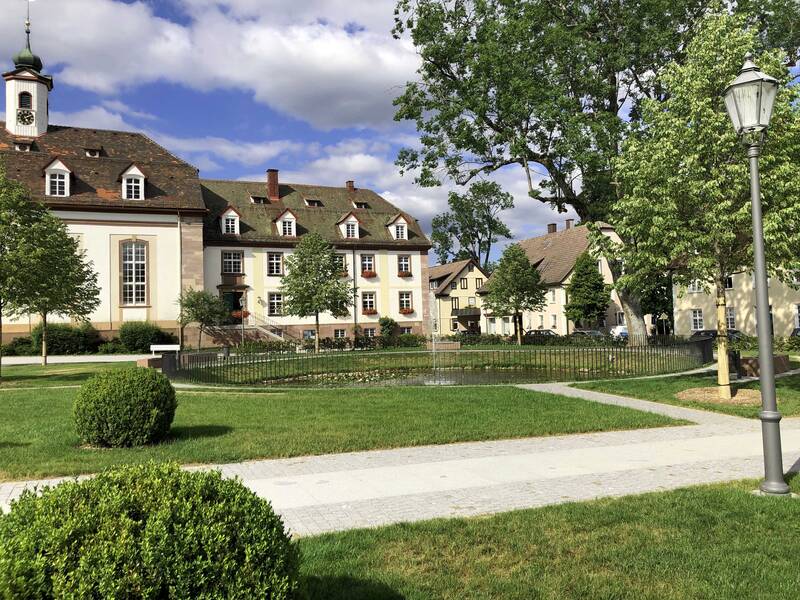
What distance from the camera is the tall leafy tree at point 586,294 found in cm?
4691

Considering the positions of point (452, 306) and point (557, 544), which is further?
point (452, 306)

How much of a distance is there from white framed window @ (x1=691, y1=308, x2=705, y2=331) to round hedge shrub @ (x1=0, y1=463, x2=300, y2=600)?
46576 millimetres

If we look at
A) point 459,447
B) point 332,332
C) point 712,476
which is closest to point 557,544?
point 712,476

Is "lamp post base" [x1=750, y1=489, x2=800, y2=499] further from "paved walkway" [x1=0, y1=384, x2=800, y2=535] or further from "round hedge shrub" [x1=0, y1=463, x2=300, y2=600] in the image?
"round hedge shrub" [x1=0, y1=463, x2=300, y2=600]

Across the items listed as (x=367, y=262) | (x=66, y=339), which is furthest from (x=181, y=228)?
(x=367, y=262)

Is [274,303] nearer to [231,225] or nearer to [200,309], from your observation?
[231,225]

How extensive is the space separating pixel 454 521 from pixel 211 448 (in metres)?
4.74

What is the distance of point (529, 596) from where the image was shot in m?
4.07

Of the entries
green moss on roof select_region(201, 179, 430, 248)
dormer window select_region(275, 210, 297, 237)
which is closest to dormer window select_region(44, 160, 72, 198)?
green moss on roof select_region(201, 179, 430, 248)

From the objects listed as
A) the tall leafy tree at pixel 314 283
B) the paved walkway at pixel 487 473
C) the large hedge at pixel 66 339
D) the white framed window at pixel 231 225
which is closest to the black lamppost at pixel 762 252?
the paved walkway at pixel 487 473

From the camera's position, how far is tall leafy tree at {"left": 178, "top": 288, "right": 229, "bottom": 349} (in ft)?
126

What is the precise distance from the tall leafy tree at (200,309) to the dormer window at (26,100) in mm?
17512

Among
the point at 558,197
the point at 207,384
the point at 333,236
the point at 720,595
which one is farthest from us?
the point at 333,236

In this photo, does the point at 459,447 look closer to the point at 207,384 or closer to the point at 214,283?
the point at 207,384
